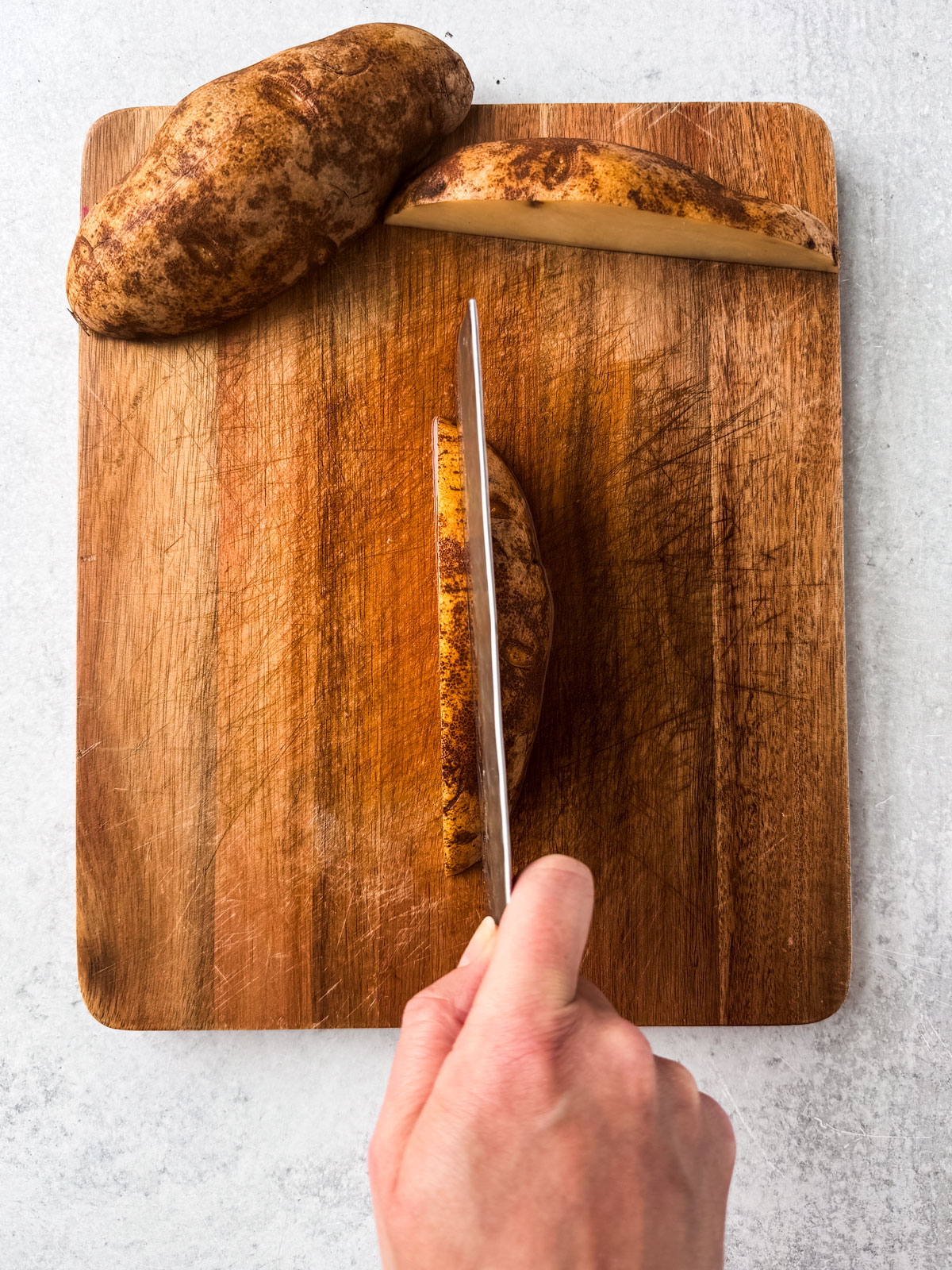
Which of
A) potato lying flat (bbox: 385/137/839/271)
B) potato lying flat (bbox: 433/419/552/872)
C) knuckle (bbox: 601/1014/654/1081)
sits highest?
potato lying flat (bbox: 385/137/839/271)

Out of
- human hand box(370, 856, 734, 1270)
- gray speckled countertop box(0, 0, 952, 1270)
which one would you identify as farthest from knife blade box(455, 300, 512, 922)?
gray speckled countertop box(0, 0, 952, 1270)

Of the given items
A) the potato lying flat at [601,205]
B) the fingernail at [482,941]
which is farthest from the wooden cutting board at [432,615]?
the fingernail at [482,941]

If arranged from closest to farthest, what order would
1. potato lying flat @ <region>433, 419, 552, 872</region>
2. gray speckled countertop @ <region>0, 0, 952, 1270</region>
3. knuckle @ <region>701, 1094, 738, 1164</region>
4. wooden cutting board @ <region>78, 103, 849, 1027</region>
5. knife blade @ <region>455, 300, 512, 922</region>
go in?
knuckle @ <region>701, 1094, 738, 1164</region>, knife blade @ <region>455, 300, 512, 922</region>, potato lying flat @ <region>433, 419, 552, 872</region>, wooden cutting board @ <region>78, 103, 849, 1027</region>, gray speckled countertop @ <region>0, 0, 952, 1270</region>

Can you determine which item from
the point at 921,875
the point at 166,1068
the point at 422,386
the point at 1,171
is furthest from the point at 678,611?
the point at 1,171

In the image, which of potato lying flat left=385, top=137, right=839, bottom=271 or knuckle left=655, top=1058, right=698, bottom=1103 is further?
potato lying flat left=385, top=137, right=839, bottom=271

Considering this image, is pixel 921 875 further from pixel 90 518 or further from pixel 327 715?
pixel 90 518

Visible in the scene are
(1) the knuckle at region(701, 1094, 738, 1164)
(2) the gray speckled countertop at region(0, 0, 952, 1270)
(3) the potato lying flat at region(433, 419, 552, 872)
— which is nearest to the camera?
(1) the knuckle at region(701, 1094, 738, 1164)

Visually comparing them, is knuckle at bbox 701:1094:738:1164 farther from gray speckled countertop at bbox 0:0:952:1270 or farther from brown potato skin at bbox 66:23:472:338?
brown potato skin at bbox 66:23:472:338

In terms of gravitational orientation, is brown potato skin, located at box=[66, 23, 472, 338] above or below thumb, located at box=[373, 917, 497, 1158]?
above

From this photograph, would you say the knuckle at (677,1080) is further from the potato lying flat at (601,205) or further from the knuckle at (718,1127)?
the potato lying flat at (601,205)
